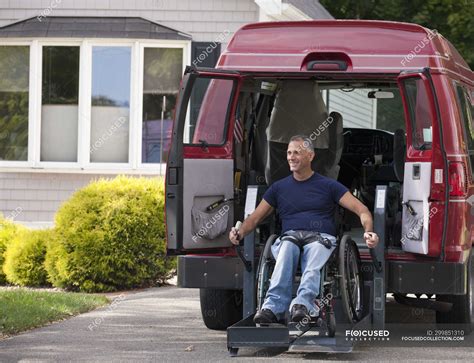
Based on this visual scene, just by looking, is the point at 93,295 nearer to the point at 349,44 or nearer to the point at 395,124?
the point at 349,44

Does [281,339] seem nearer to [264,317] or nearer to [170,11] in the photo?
[264,317]

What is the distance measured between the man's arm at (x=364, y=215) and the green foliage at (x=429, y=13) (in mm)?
19644

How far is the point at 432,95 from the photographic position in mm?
8656

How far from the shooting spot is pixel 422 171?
28.8 ft

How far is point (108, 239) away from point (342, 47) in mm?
4788

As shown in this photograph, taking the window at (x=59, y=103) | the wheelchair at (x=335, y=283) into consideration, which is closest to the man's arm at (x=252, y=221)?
the wheelchair at (x=335, y=283)

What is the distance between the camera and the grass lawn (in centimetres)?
1027

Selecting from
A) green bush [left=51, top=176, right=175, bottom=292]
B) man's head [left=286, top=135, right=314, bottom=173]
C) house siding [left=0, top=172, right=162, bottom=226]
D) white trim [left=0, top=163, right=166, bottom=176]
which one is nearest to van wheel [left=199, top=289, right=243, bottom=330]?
man's head [left=286, top=135, right=314, bottom=173]

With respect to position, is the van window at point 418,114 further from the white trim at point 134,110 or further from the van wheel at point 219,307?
the white trim at point 134,110

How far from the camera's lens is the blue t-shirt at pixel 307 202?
9.02m

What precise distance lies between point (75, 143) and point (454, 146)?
30.3 feet

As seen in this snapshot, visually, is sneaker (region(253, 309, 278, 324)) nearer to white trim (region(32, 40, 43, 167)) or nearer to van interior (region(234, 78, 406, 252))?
van interior (region(234, 78, 406, 252))

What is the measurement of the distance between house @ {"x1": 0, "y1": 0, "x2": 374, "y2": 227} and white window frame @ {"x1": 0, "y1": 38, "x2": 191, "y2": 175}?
0.05 ft

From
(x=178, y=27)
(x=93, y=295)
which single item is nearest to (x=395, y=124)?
(x=178, y=27)
